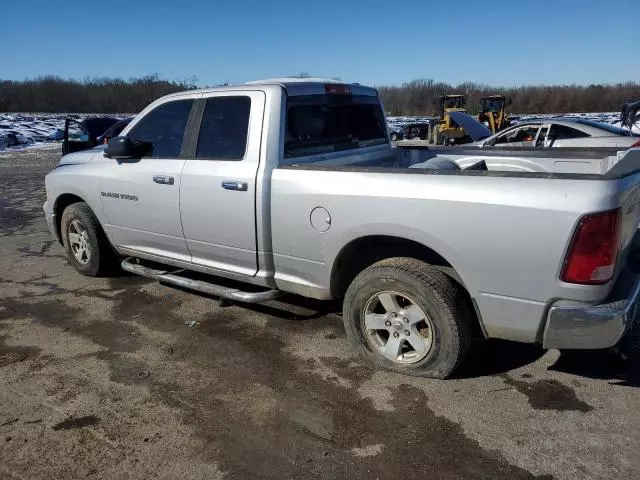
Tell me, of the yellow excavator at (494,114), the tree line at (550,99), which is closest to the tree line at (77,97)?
the tree line at (550,99)

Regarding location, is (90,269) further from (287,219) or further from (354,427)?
(354,427)

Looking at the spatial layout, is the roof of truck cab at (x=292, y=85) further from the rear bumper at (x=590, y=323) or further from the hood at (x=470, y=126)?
the hood at (x=470, y=126)

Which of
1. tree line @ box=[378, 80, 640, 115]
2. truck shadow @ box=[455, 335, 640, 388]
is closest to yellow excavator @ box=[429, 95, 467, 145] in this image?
truck shadow @ box=[455, 335, 640, 388]

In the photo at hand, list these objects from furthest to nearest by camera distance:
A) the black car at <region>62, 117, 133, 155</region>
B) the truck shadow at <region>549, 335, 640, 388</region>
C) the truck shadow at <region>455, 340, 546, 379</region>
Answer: the black car at <region>62, 117, 133, 155</region>, the truck shadow at <region>455, 340, 546, 379</region>, the truck shadow at <region>549, 335, 640, 388</region>

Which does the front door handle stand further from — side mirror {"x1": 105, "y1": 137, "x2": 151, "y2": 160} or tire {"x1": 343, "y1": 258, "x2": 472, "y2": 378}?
tire {"x1": 343, "y1": 258, "x2": 472, "y2": 378}

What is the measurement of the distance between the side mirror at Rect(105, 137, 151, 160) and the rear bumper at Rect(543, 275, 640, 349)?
3.65 metres

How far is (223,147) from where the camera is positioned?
409 cm

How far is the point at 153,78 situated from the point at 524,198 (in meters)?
104

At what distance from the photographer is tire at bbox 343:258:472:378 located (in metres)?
3.11

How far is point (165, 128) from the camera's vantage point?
4.63 m

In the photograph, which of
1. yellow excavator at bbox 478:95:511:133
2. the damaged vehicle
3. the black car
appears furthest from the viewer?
yellow excavator at bbox 478:95:511:133

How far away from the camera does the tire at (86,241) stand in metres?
5.34

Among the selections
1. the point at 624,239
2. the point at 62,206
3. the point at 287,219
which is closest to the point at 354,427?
the point at 287,219

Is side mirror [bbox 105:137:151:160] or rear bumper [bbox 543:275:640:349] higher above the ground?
side mirror [bbox 105:137:151:160]
